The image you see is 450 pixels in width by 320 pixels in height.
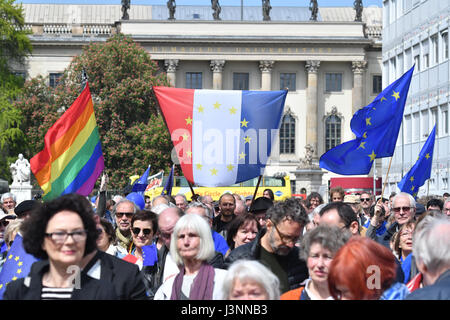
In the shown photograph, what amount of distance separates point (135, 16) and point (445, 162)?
54974 mm

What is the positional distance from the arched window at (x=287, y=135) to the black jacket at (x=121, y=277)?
65.0 metres

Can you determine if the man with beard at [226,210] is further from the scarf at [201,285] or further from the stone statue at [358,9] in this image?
the stone statue at [358,9]

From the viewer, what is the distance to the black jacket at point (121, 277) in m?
4.84

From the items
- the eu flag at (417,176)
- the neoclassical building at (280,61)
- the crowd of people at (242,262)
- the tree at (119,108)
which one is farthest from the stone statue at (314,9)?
the crowd of people at (242,262)

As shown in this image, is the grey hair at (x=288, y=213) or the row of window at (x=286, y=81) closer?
the grey hair at (x=288, y=213)

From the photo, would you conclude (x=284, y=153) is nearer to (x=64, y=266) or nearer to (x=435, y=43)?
(x=435, y=43)

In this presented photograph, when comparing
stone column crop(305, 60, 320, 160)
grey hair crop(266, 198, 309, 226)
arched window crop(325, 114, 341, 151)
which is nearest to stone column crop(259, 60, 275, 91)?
stone column crop(305, 60, 320, 160)

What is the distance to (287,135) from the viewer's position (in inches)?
2766

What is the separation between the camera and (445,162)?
29.7 meters

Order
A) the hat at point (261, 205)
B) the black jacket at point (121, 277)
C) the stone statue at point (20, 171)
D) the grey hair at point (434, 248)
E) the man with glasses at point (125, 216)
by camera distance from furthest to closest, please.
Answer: the stone statue at point (20, 171)
the hat at point (261, 205)
the man with glasses at point (125, 216)
the black jacket at point (121, 277)
the grey hair at point (434, 248)

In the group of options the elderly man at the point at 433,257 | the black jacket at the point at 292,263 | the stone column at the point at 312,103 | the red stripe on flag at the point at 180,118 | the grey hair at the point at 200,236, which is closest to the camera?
the elderly man at the point at 433,257

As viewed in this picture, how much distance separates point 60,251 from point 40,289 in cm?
22

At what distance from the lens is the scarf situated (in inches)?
219

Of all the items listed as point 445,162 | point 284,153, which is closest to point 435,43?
point 445,162
